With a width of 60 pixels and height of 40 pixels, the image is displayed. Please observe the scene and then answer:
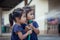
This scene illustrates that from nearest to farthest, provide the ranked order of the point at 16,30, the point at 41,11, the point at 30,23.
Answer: the point at 16,30, the point at 30,23, the point at 41,11

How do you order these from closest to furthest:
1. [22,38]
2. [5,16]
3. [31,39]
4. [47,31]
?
[22,38]
[31,39]
[47,31]
[5,16]

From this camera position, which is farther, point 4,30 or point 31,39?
point 4,30

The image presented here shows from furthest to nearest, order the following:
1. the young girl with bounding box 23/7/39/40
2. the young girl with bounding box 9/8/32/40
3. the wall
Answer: the wall < the young girl with bounding box 23/7/39/40 < the young girl with bounding box 9/8/32/40

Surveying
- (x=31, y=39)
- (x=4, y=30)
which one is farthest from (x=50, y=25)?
(x=31, y=39)

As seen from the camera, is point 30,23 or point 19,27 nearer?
point 19,27

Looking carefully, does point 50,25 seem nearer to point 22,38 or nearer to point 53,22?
point 53,22

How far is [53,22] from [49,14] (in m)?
1.27

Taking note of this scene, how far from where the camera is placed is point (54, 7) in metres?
29.5

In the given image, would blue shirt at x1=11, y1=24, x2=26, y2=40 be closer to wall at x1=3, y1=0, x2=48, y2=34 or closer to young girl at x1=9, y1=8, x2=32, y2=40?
young girl at x1=9, y1=8, x2=32, y2=40

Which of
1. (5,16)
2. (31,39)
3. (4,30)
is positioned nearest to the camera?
(31,39)

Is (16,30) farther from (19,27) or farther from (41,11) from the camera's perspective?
(41,11)

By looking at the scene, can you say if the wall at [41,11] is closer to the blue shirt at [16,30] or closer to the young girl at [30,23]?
the young girl at [30,23]

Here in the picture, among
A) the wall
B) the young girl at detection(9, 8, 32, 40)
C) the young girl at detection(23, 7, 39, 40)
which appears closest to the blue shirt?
the young girl at detection(9, 8, 32, 40)

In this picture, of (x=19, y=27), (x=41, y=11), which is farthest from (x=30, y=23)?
(x=41, y=11)
